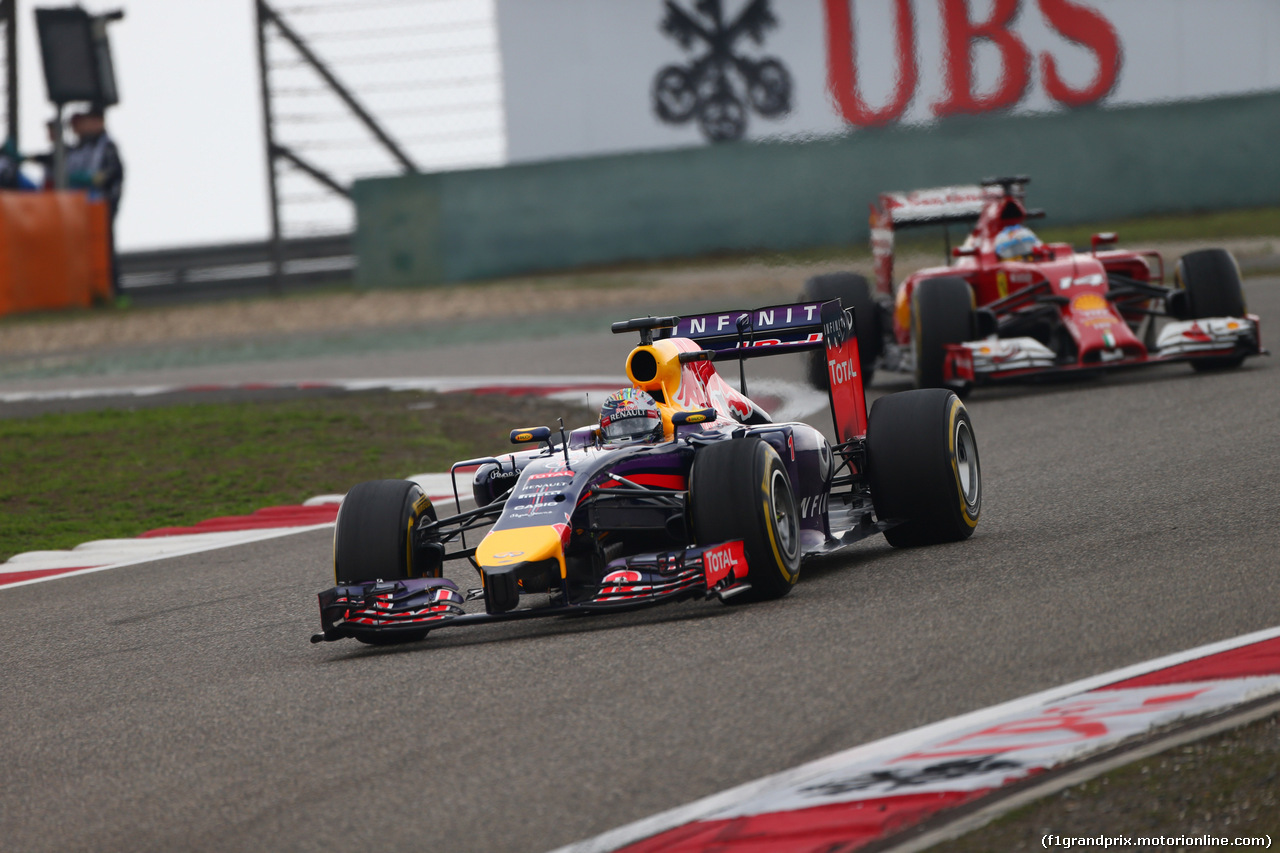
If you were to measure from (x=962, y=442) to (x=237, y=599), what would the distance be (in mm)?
3545

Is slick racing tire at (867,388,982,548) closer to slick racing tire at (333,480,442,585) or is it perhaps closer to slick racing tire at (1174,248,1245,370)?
slick racing tire at (333,480,442,585)

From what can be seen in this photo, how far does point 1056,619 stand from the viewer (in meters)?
5.63

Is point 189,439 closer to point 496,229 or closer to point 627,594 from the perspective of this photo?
point 627,594

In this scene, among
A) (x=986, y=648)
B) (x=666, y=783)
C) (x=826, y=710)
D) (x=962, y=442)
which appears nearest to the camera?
(x=666, y=783)

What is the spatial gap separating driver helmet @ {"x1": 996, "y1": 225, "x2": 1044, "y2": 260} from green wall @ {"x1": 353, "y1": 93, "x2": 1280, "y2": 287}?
37.1 feet

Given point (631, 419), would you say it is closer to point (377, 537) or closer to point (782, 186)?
point (377, 537)

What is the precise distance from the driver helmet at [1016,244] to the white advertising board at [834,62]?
14.1 meters

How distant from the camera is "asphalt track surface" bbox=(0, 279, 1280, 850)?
4.37 meters

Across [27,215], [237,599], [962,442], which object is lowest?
[237,599]

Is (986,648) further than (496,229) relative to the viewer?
No

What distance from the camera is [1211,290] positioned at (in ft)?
44.2

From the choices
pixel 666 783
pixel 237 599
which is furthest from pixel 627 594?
pixel 237 599

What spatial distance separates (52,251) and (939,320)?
1981 cm

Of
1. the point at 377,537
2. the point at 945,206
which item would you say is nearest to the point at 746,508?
the point at 377,537
